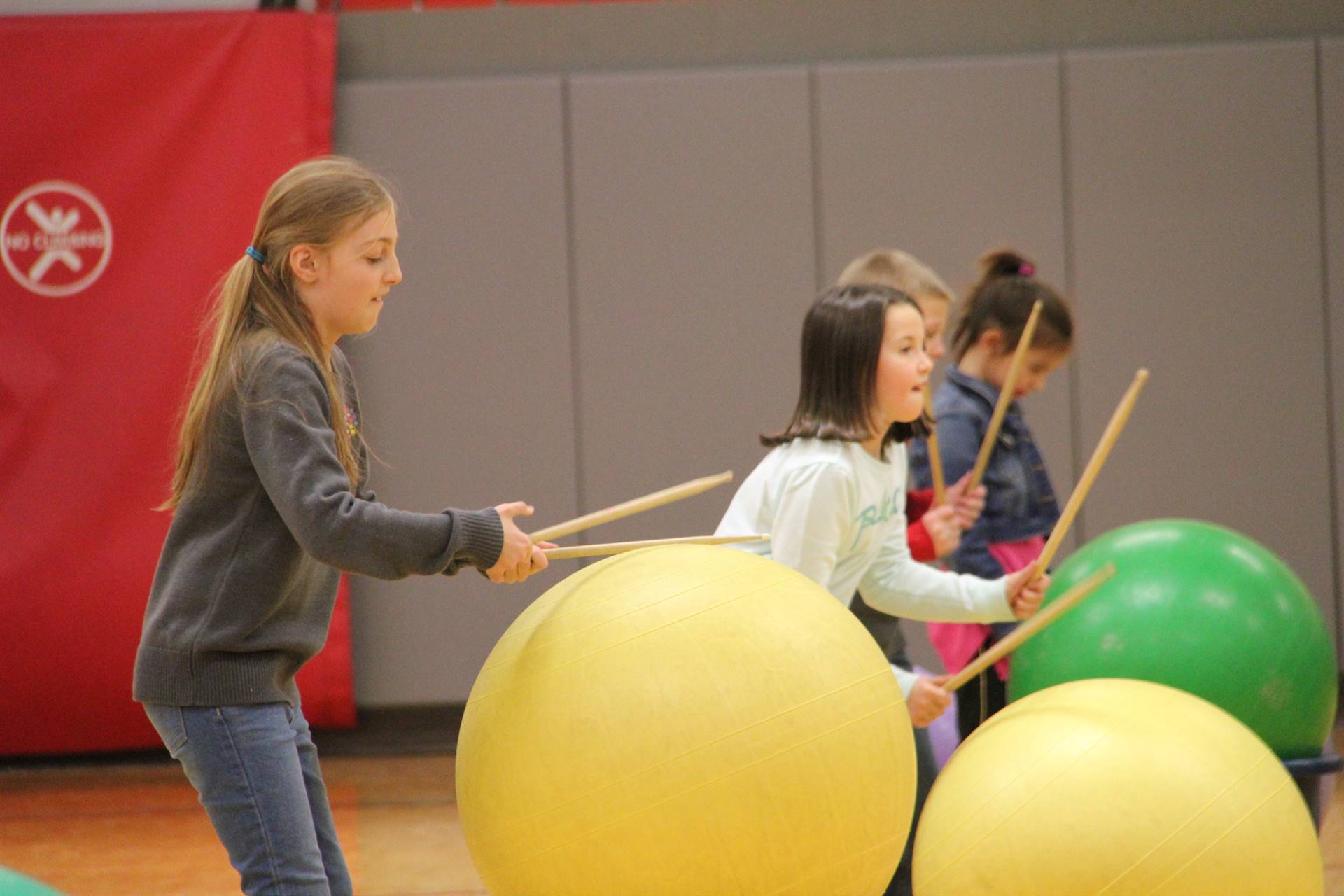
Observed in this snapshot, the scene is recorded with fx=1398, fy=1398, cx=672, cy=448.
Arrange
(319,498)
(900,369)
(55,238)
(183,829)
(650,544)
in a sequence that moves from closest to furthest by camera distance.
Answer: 1. (319,498)
2. (650,544)
3. (900,369)
4. (183,829)
5. (55,238)

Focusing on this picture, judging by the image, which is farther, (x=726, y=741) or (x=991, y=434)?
(x=991, y=434)

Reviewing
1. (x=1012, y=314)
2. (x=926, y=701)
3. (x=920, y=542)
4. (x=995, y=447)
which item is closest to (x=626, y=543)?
(x=926, y=701)

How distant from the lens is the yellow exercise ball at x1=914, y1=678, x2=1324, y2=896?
6.38 feet

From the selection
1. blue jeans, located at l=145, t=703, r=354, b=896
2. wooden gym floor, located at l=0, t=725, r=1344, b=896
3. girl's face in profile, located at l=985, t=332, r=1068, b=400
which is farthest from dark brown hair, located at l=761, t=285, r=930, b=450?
wooden gym floor, located at l=0, t=725, r=1344, b=896

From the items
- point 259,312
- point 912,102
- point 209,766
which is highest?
point 912,102

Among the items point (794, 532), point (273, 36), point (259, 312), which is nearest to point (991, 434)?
point (794, 532)

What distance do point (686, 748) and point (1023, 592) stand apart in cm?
93

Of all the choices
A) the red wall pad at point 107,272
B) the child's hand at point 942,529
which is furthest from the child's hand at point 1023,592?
the red wall pad at point 107,272

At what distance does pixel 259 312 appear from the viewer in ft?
6.41

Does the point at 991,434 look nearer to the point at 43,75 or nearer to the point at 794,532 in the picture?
the point at 794,532

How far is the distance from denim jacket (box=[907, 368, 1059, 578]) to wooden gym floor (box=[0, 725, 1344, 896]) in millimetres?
965

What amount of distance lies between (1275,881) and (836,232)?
3.02m

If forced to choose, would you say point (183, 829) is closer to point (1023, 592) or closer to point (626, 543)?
point (626, 543)

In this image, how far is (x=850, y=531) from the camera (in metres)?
2.45
